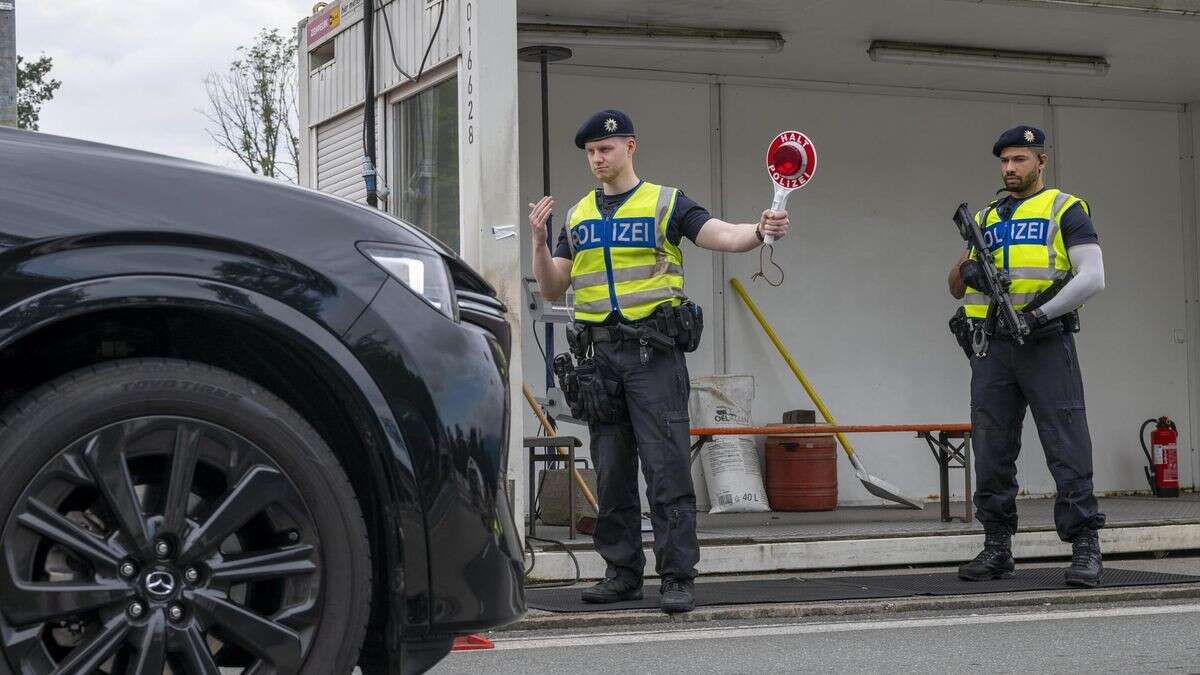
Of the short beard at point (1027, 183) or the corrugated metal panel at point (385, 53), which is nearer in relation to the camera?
the short beard at point (1027, 183)

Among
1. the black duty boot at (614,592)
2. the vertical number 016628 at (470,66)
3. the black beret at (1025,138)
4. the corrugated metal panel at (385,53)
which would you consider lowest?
the black duty boot at (614,592)

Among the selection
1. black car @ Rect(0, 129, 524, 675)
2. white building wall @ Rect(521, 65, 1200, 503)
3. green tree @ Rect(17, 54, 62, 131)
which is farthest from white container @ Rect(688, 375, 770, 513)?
green tree @ Rect(17, 54, 62, 131)

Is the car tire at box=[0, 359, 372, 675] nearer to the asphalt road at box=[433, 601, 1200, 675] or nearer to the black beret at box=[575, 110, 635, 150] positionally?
the asphalt road at box=[433, 601, 1200, 675]

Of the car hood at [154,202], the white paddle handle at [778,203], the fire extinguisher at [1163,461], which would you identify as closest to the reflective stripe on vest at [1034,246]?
the white paddle handle at [778,203]

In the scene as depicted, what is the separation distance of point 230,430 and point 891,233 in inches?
359

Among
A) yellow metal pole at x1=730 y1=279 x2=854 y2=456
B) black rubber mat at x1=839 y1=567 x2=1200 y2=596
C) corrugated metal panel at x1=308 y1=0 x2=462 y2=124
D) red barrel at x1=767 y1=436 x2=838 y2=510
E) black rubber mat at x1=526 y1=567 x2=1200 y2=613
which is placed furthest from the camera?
yellow metal pole at x1=730 y1=279 x2=854 y2=456

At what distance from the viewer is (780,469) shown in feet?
34.5

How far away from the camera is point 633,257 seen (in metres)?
6.19

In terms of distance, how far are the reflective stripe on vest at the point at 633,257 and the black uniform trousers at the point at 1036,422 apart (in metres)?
1.80

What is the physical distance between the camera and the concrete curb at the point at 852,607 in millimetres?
6000

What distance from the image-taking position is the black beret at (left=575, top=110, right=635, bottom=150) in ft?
20.4

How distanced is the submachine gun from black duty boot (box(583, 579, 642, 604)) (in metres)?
2.03

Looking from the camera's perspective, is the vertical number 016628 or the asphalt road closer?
the asphalt road

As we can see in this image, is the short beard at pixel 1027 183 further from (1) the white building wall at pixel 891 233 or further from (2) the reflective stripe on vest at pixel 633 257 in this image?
(1) the white building wall at pixel 891 233
